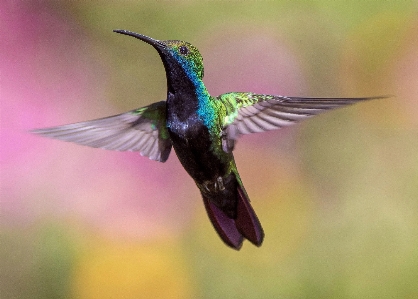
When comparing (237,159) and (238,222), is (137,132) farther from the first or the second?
(237,159)

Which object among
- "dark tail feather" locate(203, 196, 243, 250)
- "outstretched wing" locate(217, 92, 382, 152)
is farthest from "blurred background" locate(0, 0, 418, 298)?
"outstretched wing" locate(217, 92, 382, 152)

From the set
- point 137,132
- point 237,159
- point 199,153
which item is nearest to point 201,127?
point 199,153

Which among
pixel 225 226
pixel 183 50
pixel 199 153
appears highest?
pixel 183 50

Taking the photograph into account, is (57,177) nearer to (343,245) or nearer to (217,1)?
(217,1)

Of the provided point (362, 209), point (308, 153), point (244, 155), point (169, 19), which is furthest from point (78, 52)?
point (362, 209)

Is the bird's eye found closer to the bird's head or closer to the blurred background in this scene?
the bird's head

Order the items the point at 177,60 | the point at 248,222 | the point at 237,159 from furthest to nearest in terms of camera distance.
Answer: the point at 237,159 → the point at 248,222 → the point at 177,60

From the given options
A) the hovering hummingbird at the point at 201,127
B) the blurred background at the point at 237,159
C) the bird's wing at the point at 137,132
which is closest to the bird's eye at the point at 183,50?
the hovering hummingbird at the point at 201,127

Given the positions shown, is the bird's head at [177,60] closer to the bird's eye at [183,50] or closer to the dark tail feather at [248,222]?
the bird's eye at [183,50]
